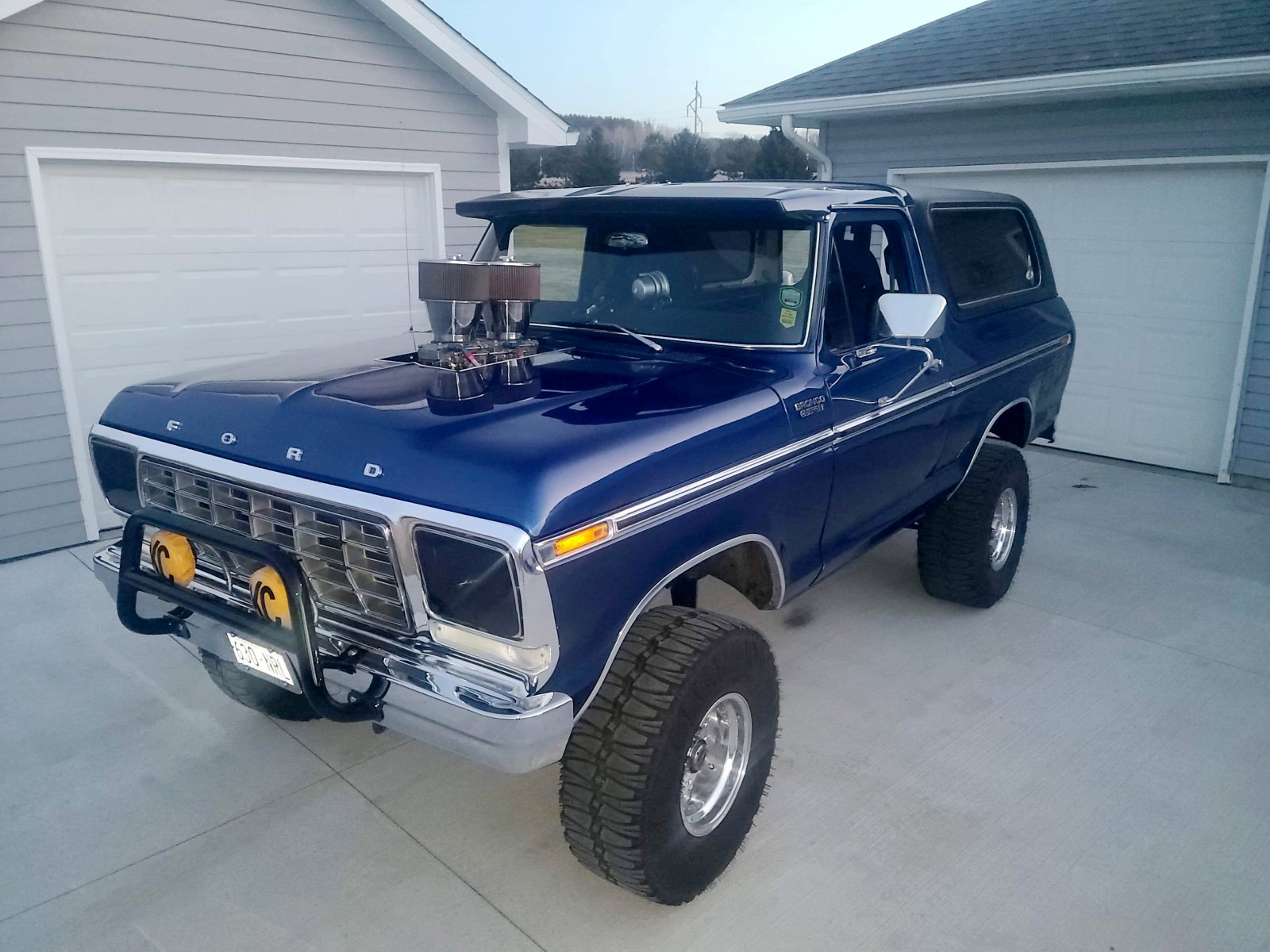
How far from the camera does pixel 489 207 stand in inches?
162

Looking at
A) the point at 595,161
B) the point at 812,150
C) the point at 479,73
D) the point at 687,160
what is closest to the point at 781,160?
the point at 595,161

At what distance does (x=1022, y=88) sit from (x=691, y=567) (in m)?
6.48

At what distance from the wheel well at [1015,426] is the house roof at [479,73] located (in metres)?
4.43

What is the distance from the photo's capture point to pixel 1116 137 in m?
7.58

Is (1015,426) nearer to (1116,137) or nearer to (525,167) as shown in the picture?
(1116,137)

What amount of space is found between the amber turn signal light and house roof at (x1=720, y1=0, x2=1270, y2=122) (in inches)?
258

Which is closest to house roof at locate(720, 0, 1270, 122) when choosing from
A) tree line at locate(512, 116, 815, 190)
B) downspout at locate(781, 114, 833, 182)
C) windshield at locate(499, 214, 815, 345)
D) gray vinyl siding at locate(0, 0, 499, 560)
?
Answer: downspout at locate(781, 114, 833, 182)

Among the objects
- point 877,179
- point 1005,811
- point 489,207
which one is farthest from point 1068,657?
point 877,179

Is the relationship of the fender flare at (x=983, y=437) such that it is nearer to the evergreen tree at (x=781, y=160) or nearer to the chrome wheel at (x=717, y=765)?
the chrome wheel at (x=717, y=765)

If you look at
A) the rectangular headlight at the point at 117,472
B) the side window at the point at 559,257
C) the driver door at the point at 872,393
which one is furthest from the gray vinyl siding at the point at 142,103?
the driver door at the point at 872,393

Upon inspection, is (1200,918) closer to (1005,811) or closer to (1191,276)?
(1005,811)

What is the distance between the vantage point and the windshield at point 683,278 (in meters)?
3.51

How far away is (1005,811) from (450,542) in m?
2.33

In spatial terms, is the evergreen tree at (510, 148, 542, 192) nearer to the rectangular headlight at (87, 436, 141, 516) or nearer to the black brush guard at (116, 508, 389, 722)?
the rectangular headlight at (87, 436, 141, 516)
